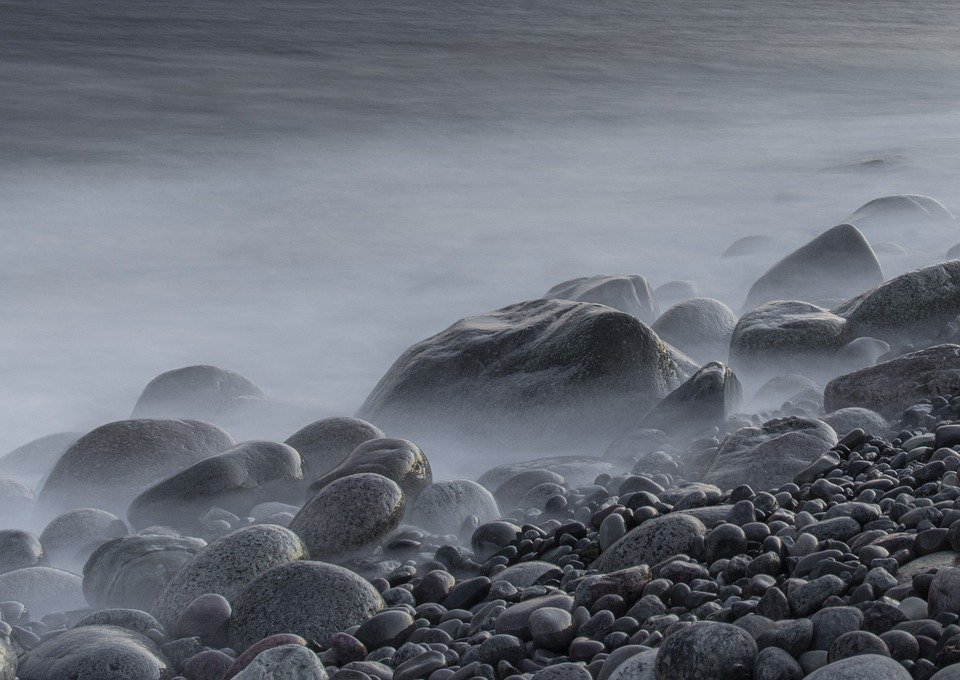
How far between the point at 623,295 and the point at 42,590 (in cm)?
354

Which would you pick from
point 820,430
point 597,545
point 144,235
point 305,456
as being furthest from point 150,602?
point 144,235

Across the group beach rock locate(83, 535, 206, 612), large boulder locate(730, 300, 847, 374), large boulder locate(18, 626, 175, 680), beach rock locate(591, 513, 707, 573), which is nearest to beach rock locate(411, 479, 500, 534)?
beach rock locate(83, 535, 206, 612)

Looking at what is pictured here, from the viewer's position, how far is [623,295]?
18.7 feet

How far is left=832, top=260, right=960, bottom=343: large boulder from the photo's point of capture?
4441 millimetres

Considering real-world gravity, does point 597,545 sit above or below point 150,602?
above

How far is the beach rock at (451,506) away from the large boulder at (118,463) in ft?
3.95

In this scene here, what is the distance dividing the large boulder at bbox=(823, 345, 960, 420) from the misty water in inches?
107

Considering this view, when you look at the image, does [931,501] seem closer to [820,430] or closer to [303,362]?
[820,430]

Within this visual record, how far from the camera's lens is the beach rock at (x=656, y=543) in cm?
237

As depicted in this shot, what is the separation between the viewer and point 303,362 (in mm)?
6629

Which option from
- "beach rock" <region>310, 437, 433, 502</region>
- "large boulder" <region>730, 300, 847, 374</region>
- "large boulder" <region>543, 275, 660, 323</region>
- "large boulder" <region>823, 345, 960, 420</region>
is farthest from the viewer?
"large boulder" <region>543, 275, 660, 323</region>

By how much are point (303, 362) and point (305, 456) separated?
9.22 ft

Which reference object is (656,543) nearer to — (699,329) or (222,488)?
(222,488)

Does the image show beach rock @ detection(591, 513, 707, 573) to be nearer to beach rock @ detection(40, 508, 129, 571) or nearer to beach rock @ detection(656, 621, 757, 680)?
beach rock @ detection(656, 621, 757, 680)
